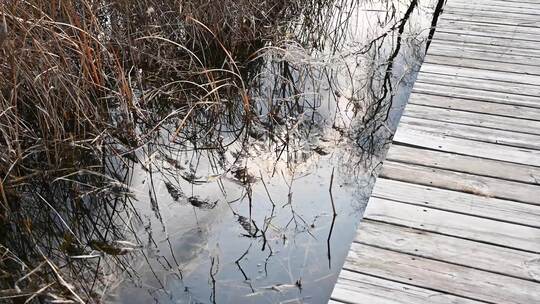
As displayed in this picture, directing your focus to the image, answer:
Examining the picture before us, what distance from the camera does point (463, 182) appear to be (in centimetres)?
187

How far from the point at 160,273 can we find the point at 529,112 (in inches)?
53.3

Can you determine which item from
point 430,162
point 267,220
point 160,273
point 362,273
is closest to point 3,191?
point 160,273

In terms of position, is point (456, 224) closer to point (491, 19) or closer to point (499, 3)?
point (491, 19)

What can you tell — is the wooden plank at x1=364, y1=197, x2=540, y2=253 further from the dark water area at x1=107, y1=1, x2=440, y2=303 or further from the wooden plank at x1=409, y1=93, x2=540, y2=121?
the wooden plank at x1=409, y1=93, x2=540, y2=121

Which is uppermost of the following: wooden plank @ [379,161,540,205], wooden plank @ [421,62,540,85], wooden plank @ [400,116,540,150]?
wooden plank @ [421,62,540,85]

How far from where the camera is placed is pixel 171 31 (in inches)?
127

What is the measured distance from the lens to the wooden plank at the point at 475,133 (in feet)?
6.89

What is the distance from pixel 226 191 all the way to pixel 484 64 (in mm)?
1165

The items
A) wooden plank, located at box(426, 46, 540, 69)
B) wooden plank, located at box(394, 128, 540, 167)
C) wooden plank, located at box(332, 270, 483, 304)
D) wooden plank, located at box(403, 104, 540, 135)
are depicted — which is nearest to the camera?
wooden plank, located at box(332, 270, 483, 304)

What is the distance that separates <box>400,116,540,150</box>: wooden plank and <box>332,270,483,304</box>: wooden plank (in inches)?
30.4

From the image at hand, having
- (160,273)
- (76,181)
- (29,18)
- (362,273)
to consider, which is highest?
(29,18)

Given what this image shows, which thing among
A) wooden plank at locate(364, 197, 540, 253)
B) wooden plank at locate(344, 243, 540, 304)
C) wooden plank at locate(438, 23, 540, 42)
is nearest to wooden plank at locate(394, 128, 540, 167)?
wooden plank at locate(364, 197, 540, 253)

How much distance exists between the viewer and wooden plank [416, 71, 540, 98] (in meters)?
2.46

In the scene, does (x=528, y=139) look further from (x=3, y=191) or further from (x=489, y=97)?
(x=3, y=191)
